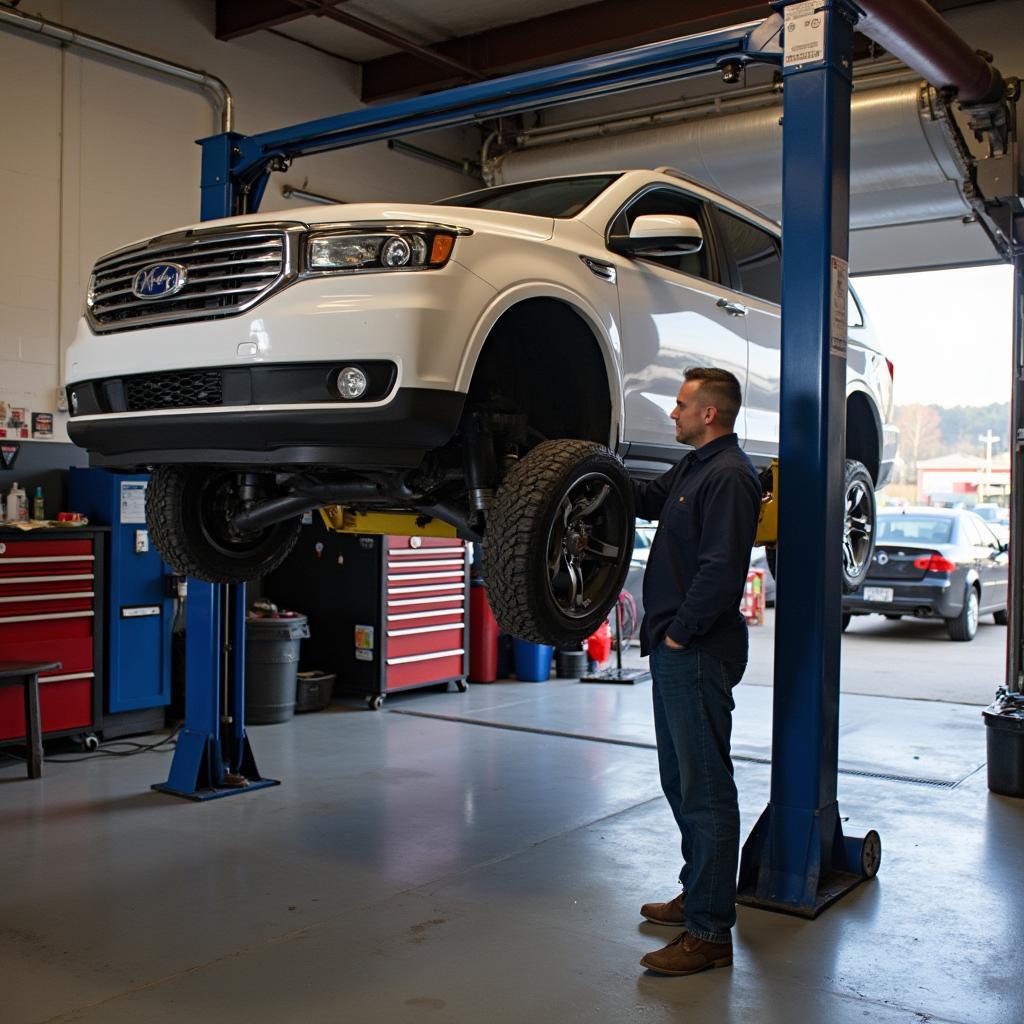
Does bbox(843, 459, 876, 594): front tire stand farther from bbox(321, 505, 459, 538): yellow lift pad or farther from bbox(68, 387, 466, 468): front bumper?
bbox(68, 387, 466, 468): front bumper

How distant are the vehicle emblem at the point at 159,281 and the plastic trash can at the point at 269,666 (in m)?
3.51

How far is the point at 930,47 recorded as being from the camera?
4191 mm

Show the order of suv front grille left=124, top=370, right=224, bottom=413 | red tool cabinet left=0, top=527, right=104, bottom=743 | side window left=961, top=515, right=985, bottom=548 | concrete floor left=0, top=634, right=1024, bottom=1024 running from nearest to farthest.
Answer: concrete floor left=0, top=634, right=1024, bottom=1024
suv front grille left=124, top=370, right=224, bottom=413
red tool cabinet left=0, top=527, right=104, bottom=743
side window left=961, top=515, right=985, bottom=548

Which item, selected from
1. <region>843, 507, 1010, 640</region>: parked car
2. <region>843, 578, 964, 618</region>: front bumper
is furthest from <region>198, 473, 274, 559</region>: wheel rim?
<region>843, 578, 964, 618</region>: front bumper

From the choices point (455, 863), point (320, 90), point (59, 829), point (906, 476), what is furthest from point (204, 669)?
point (906, 476)

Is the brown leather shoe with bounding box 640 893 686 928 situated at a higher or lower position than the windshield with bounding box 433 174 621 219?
lower

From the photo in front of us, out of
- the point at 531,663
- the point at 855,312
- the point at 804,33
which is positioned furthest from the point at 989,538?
the point at 804,33

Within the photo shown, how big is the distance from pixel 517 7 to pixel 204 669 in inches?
197

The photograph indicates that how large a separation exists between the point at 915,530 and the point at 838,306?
7935 mm

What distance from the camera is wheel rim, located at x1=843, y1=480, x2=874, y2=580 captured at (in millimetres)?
5215

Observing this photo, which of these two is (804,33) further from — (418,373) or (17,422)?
(17,422)

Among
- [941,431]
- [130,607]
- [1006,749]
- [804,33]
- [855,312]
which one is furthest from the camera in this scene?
[941,431]

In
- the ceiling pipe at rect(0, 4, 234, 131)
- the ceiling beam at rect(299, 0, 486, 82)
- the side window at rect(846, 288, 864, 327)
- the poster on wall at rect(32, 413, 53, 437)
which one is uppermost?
the ceiling beam at rect(299, 0, 486, 82)

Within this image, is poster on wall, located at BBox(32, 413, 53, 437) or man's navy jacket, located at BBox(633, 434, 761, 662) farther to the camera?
poster on wall, located at BBox(32, 413, 53, 437)
